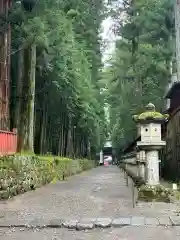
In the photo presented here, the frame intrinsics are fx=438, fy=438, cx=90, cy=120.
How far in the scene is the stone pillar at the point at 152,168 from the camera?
36.0ft

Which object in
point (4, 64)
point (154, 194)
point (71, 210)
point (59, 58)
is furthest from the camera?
point (4, 64)

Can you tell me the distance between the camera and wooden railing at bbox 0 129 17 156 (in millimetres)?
14305

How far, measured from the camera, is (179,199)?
11352mm

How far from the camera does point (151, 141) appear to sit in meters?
11.0

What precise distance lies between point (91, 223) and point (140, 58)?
22551 mm

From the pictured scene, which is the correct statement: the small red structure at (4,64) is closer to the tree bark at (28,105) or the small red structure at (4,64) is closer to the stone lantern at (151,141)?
the tree bark at (28,105)

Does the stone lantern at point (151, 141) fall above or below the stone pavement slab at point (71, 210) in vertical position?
above

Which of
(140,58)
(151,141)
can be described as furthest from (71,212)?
(140,58)

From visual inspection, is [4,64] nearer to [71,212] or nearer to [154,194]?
[154,194]

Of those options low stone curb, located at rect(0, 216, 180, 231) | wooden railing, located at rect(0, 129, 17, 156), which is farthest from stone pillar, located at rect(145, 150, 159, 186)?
wooden railing, located at rect(0, 129, 17, 156)

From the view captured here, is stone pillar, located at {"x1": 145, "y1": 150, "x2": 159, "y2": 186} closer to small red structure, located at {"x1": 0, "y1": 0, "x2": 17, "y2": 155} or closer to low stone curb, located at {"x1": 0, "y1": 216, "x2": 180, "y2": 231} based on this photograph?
low stone curb, located at {"x1": 0, "y1": 216, "x2": 180, "y2": 231}

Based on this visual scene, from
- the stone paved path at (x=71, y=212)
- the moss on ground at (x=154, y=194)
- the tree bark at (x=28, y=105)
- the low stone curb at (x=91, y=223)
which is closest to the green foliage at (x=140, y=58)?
the tree bark at (x=28, y=105)

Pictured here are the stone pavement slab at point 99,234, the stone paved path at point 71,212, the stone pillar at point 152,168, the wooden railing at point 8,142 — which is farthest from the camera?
the wooden railing at point 8,142

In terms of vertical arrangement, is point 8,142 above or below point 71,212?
above
